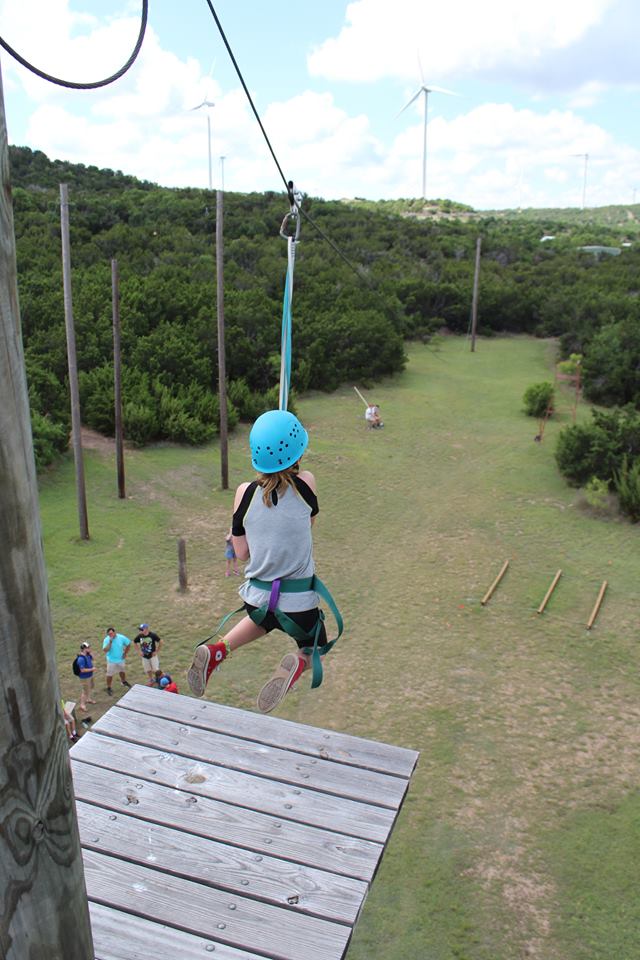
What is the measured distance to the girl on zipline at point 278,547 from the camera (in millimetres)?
4164

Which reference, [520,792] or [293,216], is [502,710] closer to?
[520,792]

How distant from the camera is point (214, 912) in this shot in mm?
3074

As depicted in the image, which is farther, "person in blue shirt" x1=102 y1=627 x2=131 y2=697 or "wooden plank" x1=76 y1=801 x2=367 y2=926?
"person in blue shirt" x1=102 y1=627 x2=131 y2=697

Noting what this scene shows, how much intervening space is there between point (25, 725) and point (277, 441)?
8.58 feet

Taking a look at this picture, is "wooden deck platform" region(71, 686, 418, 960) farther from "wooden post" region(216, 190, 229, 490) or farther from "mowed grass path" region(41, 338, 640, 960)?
"wooden post" region(216, 190, 229, 490)

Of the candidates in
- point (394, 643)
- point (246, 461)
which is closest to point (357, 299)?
point (246, 461)

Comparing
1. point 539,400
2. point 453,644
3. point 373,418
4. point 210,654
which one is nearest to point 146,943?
point 210,654

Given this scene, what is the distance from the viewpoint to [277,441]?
4117 millimetres

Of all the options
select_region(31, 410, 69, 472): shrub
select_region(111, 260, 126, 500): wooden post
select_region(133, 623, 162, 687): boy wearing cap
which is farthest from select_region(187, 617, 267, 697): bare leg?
select_region(31, 410, 69, 472): shrub

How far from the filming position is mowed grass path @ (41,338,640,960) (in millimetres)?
7227

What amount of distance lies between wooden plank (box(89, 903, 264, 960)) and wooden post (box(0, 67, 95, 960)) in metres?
1.18

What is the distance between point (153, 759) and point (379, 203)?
84.5 meters

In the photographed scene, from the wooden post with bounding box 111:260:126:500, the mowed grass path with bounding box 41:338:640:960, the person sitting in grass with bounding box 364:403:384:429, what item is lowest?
the mowed grass path with bounding box 41:338:640:960

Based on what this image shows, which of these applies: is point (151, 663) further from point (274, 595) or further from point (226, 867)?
point (226, 867)
